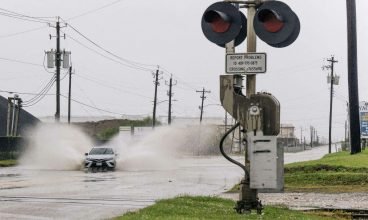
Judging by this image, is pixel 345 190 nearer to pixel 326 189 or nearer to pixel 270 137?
pixel 326 189

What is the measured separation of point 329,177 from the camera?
2673 cm

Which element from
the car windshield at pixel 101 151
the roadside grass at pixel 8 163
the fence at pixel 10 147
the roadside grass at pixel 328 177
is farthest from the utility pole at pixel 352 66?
the fence at pixel 10 147

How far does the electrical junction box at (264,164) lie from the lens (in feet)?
35.5

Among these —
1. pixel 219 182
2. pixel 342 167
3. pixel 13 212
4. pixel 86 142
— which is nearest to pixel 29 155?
pixel 86 142

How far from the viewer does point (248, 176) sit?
11516mm

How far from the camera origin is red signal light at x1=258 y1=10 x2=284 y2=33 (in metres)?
10.9

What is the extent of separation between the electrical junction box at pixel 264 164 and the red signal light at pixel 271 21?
5.99 feet

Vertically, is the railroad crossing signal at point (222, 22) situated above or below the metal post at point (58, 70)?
below

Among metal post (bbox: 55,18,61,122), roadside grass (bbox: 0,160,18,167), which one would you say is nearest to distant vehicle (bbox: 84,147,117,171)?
roadside grass (bbox: 0,160,18,167)

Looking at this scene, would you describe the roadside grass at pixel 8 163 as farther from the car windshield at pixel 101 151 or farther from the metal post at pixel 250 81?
the metal post at pixel 250 81

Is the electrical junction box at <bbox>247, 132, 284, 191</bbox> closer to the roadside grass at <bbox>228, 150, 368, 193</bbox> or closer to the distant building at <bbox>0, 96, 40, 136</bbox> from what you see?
the roadside grass at <bbox>228, 150, 368, 193</bbox>

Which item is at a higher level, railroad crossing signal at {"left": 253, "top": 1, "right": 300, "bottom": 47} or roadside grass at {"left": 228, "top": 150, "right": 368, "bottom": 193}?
railroad crossing signal at {"left": 253, "top": 1, "right": 300, "bottom": 47}

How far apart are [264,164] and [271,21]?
243cm

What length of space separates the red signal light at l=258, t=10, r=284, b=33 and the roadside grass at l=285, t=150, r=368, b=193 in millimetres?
13767
